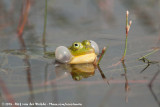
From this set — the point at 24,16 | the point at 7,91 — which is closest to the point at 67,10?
the point at 24,16

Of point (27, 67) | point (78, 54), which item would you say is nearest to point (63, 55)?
point (78, 54)

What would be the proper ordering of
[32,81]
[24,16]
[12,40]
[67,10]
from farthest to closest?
1. [67,10]
2. [24,16]
3. [12,40]
4. [32,81]

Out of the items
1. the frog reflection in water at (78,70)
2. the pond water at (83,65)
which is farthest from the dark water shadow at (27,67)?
the frog reflection in water at (78,70)

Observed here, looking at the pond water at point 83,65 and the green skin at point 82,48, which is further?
the green skin at point 82,48

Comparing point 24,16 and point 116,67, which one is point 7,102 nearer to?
point 116,67

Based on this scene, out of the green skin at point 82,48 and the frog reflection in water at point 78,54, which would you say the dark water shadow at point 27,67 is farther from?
the green skin at point 82,48

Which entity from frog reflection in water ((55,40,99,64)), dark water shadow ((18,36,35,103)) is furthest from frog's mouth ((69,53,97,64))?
dark water shadow ((18,36,35,103))

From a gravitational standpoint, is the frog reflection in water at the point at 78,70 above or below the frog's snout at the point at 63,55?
below

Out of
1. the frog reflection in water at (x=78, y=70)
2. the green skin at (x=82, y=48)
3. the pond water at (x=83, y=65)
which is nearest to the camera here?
the pond water at (x=83, y=65)
